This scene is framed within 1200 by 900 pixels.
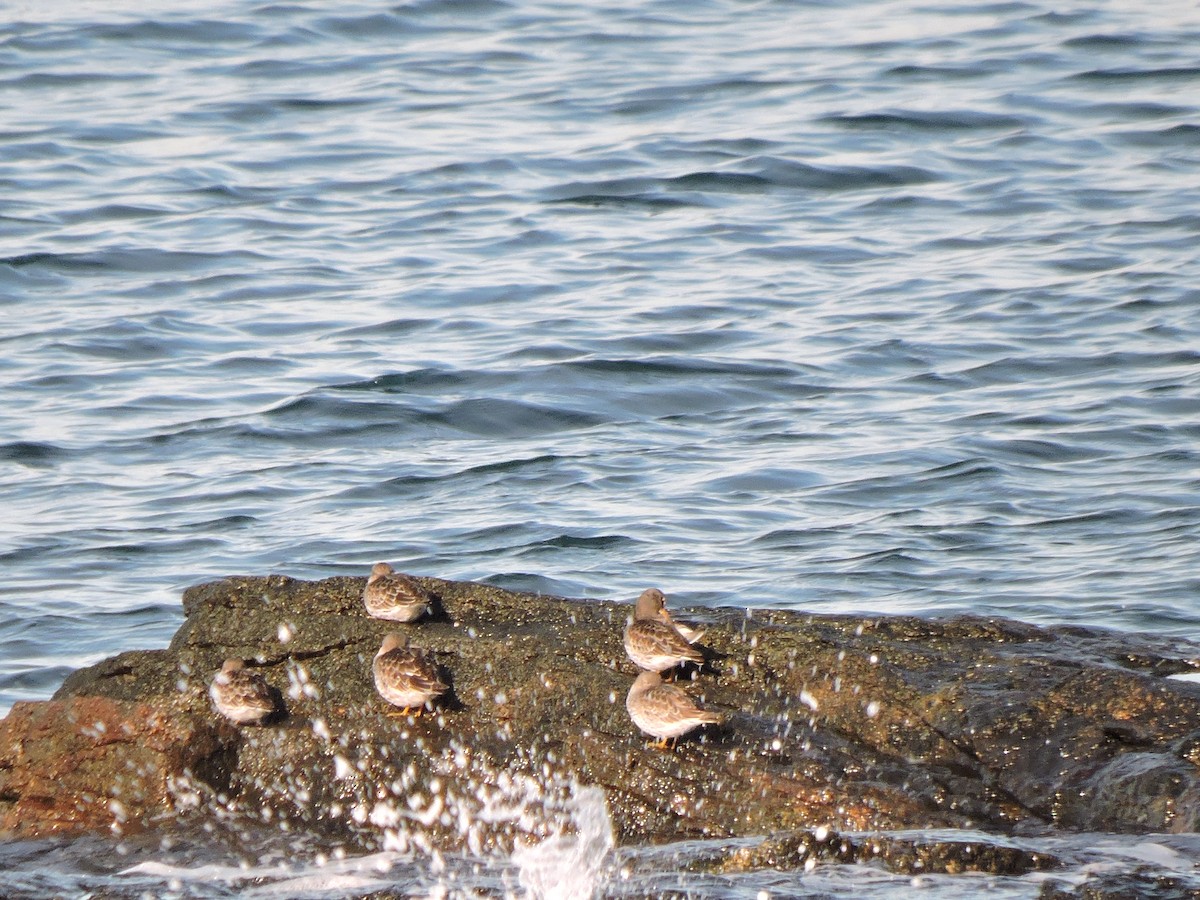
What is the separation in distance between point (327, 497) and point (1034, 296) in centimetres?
845

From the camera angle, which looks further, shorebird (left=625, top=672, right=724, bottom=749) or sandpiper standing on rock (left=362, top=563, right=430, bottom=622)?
sandpiper standing on rock (left=362, top=563, right=430, bottom=622)

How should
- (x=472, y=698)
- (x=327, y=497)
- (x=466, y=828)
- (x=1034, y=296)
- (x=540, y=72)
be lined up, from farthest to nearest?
(x=540, y=72)
(x=1034, y=296)
(x=327, y=497)
(x=472, y=698)
(x=466, y=828)

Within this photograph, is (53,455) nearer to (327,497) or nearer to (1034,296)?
(327,497)

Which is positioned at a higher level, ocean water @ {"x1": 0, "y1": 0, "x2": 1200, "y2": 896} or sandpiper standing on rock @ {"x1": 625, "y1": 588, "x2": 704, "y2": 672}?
sandpiper standing on rock @ {"x1": 625, "y1": 588, "x2": 704, "y2": 672}

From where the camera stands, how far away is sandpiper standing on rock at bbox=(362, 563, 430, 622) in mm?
7367

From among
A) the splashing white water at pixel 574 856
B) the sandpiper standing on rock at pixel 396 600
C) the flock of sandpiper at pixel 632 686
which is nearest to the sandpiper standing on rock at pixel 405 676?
the flock of sandpiper at pixel 632 686

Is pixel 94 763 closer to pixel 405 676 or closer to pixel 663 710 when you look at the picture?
pixel 405 676

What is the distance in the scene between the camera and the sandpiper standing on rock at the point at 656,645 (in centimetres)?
→ 683

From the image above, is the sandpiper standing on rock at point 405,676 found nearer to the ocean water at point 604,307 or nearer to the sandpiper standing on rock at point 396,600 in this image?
the sandpiper standing on rock at point 396,600

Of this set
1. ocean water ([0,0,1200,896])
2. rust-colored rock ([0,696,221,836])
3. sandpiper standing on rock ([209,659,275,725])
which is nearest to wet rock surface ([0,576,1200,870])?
rust-colored rock ([0,696,221,836])

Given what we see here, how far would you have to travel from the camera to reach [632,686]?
22.6 ft

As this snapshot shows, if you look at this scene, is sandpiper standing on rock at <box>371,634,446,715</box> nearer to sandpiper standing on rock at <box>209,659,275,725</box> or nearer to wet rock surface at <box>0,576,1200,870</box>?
wet rock surface at <box>0,576,1200,870</box>

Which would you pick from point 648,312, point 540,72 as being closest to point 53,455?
point 648,312

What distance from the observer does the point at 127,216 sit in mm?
21891
